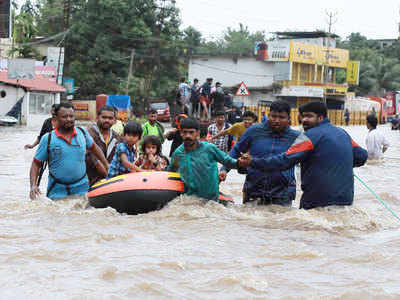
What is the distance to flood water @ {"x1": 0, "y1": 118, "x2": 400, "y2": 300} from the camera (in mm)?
4615

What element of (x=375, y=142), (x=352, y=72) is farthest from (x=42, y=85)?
(x=352, y=72)

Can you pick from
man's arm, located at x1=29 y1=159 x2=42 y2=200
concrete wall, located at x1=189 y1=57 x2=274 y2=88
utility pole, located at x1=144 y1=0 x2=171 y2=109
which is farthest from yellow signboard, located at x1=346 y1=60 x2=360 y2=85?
man's arm, located at x1=29 y1=159 x2=42 y2=200

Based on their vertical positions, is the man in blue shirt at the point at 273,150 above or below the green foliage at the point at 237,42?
below

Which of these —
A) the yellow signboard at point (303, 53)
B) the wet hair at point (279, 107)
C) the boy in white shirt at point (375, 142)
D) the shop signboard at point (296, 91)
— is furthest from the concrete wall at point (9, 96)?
the wet hair at point (279, 107)

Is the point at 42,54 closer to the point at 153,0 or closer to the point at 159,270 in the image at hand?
the point at 153,0

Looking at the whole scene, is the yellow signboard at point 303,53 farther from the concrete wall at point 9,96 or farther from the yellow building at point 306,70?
the concrete wall at point 9,96

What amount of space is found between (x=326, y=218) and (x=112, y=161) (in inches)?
112

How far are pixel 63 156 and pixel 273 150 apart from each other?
241cm

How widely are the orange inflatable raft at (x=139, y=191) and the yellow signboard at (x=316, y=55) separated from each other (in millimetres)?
50129

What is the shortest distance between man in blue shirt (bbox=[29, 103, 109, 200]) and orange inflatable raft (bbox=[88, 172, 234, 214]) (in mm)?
318

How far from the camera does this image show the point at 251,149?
22.5ft

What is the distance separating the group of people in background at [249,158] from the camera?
6156mm

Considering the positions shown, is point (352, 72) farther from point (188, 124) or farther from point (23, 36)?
point (188, 124)

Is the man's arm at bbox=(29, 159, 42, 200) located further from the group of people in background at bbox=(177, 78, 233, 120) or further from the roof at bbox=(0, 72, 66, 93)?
the roof at bbox=(0, 72, 66, 93)
